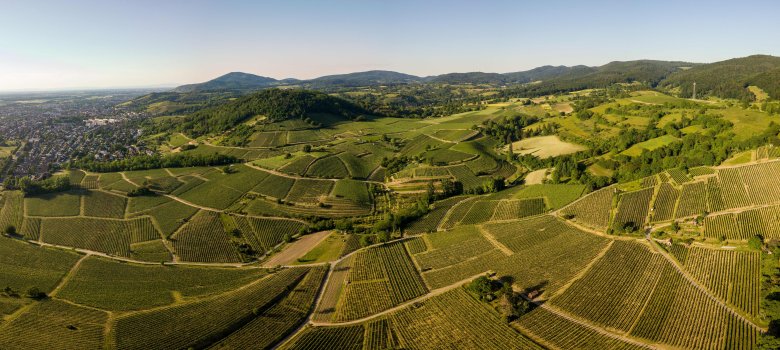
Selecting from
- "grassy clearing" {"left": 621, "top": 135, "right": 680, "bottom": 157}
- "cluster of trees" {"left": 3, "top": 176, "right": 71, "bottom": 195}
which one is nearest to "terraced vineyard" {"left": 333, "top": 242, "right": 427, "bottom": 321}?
"grassy clearing" {"left": 621, "top": 135, "right": 680, "bottom": 157}

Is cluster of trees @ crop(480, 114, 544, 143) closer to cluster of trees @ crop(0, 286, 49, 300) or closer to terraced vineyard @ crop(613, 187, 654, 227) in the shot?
terraced vineyard @ crop(613, 187, 654, 227)

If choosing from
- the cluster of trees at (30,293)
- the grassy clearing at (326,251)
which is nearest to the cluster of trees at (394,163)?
the grassy clearing at (326,251)

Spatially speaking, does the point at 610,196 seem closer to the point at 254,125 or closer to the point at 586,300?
the point at 586,300

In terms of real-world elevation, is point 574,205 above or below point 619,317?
above

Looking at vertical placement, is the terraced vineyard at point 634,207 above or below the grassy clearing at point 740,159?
below

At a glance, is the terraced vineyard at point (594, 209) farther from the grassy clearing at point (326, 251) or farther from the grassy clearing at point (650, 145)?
the grassy clearing at point (326, 251)

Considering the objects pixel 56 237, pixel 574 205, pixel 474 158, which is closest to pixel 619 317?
pixel 574 205

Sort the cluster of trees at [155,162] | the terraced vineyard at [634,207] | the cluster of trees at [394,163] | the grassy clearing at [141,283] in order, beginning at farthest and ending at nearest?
the cluster of trees at [394,163]
the cluster of trees at [155,162]
the terraced vineyard at [634,207]
the grassy clearing at [141,283]
